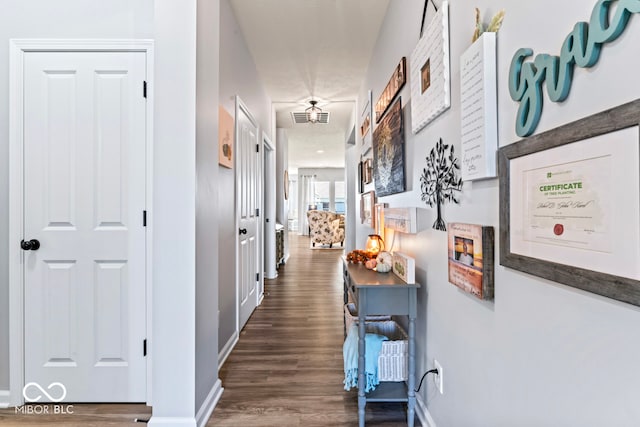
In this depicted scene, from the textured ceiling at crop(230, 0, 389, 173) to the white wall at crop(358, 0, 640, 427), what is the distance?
1.29 m

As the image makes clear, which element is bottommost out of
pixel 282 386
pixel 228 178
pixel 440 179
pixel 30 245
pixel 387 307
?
pixel 282 386

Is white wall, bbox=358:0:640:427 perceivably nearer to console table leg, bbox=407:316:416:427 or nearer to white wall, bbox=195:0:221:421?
console table leg, bbox=407:316:416:427

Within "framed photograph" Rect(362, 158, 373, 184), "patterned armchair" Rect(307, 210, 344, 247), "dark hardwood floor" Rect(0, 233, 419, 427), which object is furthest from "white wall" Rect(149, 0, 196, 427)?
"patterned armchair" Rect(307, 210, 344, 247)

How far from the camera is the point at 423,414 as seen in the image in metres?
1.68

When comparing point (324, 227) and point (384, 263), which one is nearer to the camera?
point (384, 263)

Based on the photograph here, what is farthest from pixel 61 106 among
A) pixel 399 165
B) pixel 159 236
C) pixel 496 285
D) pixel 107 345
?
pixel 496 285

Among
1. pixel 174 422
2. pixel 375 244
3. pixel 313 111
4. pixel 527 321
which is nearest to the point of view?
pixel 527 321

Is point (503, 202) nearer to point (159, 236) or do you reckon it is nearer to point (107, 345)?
point (159, 236)

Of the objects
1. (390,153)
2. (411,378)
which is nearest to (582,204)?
(411,378)

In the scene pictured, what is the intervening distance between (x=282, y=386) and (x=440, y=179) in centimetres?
155

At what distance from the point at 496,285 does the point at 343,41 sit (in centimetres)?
279

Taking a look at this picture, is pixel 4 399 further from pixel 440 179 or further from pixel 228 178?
pixel 440 179

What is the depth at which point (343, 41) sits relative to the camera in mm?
3131

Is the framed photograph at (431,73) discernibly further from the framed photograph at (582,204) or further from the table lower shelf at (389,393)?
the table lower shelf at (389,393)
